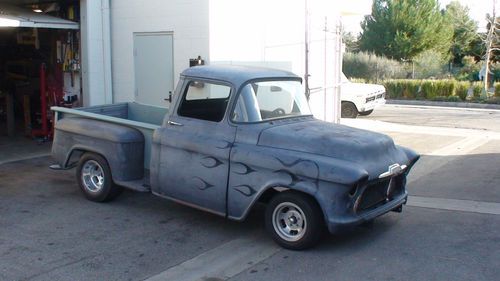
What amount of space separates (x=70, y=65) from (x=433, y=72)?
24.8 m

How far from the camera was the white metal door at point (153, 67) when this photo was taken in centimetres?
1075

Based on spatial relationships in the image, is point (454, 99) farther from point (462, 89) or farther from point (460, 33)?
point (460, 33)

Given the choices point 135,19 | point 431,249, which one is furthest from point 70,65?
point 431,249

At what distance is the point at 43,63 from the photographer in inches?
490

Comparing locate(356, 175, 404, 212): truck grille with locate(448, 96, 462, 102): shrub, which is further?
locate(448, 96, 462, 102): shrub

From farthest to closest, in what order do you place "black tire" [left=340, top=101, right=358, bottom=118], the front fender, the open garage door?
"black tire" [left=340, top=101, right=358, bottom=118] < the open garage door < the front fender

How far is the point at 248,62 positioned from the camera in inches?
440

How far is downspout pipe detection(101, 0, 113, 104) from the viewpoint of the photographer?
37.5 ft

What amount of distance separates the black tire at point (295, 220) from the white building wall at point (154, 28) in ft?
16.2

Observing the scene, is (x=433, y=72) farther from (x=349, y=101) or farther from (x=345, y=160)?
(x=345, y=160)

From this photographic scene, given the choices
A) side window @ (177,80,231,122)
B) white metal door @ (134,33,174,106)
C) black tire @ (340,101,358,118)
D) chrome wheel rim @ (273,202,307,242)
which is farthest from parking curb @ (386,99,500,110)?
chrome wheel rim @ (273,202,307,242)

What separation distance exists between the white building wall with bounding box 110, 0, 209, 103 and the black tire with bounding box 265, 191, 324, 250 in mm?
4924

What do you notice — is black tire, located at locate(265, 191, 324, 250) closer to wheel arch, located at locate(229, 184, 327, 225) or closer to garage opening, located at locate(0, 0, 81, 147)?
wheel arch, located at locate(229, 184, 327, 225)

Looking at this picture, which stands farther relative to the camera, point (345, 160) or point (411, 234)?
point (411, 234)
